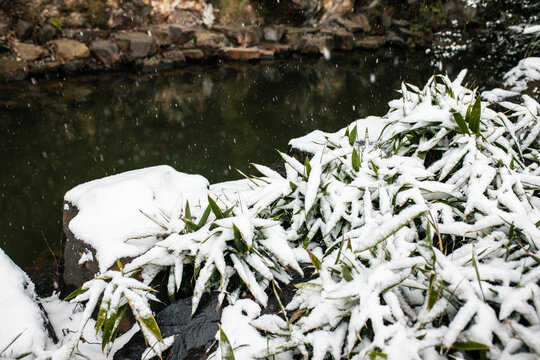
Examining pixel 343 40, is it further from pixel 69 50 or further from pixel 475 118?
pixel 475 118

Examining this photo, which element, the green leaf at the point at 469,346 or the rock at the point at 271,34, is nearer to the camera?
the green leaf at the point at 469,346

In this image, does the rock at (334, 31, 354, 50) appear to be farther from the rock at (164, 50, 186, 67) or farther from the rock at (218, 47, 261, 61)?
the rock at (164, 50, 186, 67)

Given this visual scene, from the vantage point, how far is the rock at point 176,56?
10359mm

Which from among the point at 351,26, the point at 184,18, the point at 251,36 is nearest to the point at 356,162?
the point at 251,36

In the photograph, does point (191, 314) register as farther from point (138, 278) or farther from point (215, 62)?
point (215, 62)

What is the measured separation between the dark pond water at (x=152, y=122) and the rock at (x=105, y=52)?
0.60 metres

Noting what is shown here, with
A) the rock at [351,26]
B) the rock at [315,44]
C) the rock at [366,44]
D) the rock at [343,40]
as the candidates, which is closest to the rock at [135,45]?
the rock at [315,44]

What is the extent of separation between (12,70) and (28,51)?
0.85 m

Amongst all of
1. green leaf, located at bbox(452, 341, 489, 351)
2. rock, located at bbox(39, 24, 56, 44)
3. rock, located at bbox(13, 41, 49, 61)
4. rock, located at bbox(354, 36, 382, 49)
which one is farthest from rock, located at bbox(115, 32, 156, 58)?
green leaf, located at bbox(452, 341, 489, 351)

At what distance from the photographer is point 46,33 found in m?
9.20

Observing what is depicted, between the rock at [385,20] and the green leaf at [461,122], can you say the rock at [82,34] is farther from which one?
the rock at [385,20]

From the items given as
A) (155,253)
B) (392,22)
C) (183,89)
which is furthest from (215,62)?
(155,253)

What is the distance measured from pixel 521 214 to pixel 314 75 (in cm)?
943

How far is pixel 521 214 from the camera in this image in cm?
134
